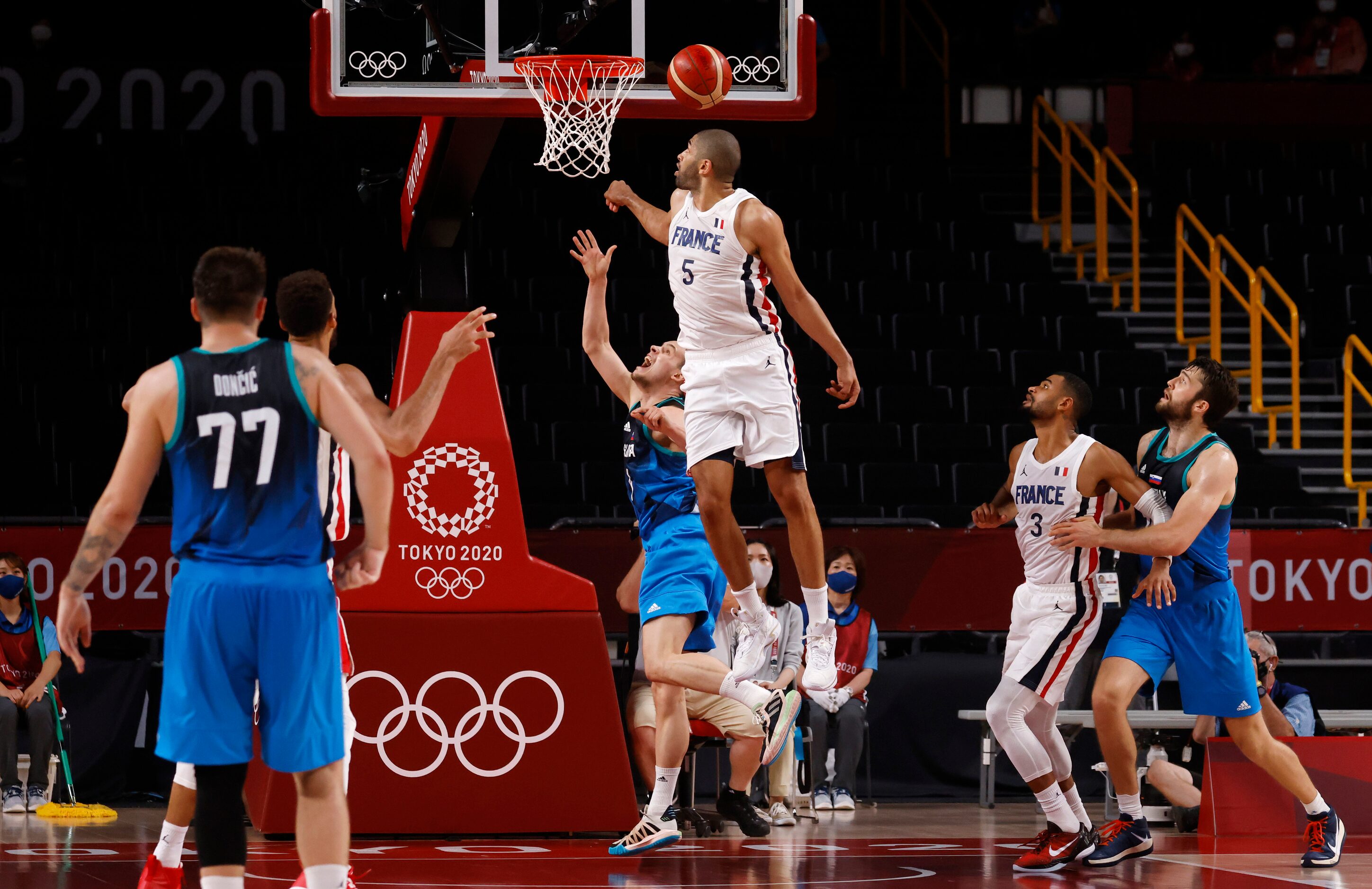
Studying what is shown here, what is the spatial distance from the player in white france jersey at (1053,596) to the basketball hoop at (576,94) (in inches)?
98.6

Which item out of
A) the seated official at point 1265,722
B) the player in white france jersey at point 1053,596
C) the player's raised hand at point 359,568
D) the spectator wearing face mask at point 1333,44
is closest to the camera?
the player's raised hand at point 359,568

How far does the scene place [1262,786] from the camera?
884 cm

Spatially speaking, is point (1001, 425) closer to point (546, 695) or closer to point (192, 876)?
point (546, 695)

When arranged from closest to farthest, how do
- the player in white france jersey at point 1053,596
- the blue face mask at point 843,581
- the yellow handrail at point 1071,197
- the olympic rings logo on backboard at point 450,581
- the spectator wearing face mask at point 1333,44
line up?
the player in white france jersey at point 1053,596
the olympic rings logo on backboard at point 450,581
the blue face mask at point 843,581
the yellow handrail at point 1071,197
the spectator wearing face mask at point 1333,44

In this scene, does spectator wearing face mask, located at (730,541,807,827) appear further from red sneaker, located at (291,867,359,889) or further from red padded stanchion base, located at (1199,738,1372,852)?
red sneaker, located at (291,867,359,889)

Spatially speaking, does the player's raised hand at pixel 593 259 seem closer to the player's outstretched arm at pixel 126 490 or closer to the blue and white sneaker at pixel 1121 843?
the player's outstretched arm at pixel 126 490

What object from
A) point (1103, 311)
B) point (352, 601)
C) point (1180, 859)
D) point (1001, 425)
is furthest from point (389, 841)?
point (1103, 311)

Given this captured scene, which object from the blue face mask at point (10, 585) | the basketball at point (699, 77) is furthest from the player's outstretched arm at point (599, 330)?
the blue face mask at point (10, 585)

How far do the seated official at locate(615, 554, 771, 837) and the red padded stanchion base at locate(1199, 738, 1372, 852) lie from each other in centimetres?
246

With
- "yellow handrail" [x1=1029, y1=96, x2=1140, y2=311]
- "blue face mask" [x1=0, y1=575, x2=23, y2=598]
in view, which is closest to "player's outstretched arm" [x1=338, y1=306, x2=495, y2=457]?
"blue face mask" [x1=0, y1=575, x2=23, y2=598]

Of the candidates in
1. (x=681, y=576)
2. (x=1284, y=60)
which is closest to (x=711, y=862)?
(x=681, y=576)

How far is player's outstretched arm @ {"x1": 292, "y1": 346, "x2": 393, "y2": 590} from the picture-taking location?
450 centimetres

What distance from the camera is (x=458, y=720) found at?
8234mm

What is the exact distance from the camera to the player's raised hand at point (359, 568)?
4602mm
